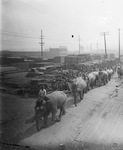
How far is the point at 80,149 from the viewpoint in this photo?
20.3ft

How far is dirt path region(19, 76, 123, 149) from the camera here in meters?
6.61

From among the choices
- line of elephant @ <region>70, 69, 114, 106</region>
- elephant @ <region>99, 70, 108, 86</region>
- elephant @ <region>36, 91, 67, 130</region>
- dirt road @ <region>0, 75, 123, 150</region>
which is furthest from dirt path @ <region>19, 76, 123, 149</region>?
elephant @ <region>99, 70, 108, 86</region>

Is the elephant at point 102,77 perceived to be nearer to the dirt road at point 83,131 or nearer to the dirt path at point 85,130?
the dirt path at point 85,130

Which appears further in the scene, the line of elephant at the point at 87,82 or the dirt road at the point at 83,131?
the line of elephant at the point at 87,82

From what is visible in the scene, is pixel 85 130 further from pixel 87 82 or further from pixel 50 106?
pixel 87 82

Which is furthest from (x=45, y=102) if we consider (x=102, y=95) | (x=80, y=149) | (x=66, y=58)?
(x=66, y=58)

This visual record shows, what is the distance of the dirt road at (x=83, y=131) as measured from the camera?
654 centimetres

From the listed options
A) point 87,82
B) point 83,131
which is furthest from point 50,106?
point 87,82

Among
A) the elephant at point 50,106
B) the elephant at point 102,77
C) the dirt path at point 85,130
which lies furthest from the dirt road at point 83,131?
the elephant at point 102,77

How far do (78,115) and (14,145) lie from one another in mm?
4048

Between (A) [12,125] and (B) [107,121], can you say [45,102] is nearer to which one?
(A) [12,125]

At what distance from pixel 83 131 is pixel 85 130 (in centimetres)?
14

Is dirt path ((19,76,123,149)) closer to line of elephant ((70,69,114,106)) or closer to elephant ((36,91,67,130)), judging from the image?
elephant ((36,91,67,130))

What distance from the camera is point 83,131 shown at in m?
7.52
